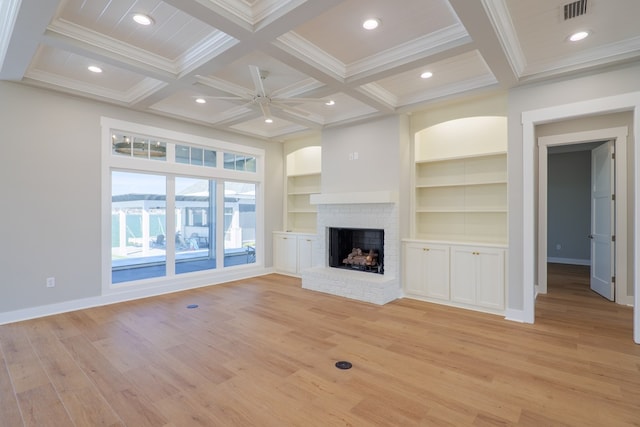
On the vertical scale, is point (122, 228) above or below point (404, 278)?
above

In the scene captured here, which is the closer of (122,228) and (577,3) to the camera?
(577,3)

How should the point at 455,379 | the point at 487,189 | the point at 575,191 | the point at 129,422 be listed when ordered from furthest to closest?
the point at 575,191, the point at 487,189, the point at 455,379, the point at 129,422

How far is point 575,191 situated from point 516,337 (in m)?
6.32

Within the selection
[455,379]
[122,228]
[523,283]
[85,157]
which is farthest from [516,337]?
[85,157]

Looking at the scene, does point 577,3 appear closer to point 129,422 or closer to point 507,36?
point 507,36

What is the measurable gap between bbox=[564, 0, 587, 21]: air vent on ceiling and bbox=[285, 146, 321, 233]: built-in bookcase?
480 centimetres

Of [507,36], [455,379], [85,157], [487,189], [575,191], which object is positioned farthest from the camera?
[575,191]

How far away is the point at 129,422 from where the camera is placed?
2.04 meters

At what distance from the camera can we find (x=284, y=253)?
6.86 meters

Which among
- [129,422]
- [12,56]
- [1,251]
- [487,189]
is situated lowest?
[129,422]

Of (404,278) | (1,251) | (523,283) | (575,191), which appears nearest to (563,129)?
(523,283)

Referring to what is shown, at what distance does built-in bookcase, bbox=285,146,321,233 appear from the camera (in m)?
7.03

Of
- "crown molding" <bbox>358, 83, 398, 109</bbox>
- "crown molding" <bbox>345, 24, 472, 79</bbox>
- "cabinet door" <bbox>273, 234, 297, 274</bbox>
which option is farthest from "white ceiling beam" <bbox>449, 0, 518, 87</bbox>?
"cabinet door" <bbox>273, 234, 297, 274</bbox>

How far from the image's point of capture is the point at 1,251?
3.81m
